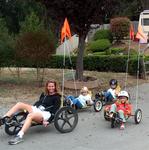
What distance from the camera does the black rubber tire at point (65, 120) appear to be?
26.0 ft

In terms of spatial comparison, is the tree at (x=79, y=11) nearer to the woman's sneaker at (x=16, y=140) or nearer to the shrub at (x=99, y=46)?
the woman's sneaker at (x=16, y=140)

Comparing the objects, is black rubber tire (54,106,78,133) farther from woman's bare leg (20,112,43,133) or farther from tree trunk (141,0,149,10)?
tree trunk (141,0,149,10)

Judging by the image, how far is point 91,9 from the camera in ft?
45.6

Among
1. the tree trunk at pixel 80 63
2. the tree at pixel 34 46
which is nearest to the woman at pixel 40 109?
the tree at pixel 34 46

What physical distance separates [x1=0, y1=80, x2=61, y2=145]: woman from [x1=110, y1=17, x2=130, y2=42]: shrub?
22993mm

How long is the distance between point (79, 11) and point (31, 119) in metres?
6.82

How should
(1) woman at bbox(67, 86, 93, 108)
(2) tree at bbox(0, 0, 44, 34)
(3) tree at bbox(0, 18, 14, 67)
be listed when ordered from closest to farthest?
1. (1) woman at bbox(67, 86, 93, 108)
2. (3) tree at bbox(0, 18, 14, 67)
3. (2) tree at bbox(0, 0, 44, 34)

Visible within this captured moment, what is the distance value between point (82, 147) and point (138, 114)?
217cm

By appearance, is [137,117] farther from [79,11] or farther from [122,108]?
[79,11]

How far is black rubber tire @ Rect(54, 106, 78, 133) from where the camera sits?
793 cm

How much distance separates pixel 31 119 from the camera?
7.63 meters

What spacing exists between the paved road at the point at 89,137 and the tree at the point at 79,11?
5.23 meters

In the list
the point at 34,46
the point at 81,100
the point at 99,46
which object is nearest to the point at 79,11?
the point at 34,46

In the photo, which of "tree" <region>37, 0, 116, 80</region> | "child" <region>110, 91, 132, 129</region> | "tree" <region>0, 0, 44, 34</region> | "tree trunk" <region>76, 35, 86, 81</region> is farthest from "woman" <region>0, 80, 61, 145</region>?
"tree" <region>0, 0, 44, 34</region>
